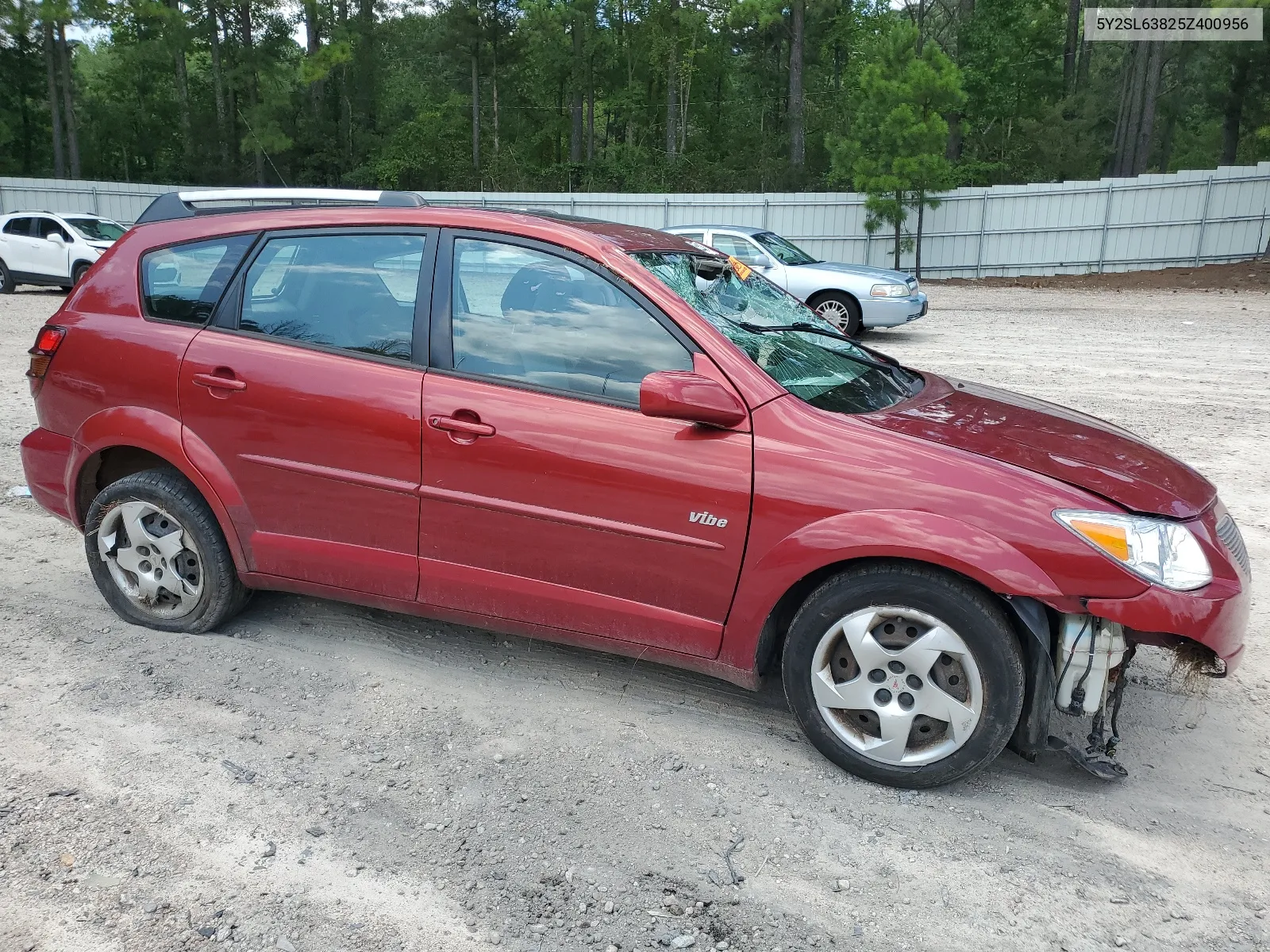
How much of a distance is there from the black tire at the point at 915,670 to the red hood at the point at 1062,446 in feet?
1.54

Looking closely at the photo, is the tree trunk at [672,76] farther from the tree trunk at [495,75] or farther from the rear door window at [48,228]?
the rear door window at [48,228]

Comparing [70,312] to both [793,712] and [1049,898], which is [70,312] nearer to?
[793,712]

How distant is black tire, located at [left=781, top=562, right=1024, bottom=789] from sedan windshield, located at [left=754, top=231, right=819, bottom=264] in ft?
39.1

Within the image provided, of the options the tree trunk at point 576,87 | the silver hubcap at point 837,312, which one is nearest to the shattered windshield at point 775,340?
the silver hubcap at point 837,312

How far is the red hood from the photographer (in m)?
3.07

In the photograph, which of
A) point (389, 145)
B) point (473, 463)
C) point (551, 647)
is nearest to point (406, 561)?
point (473, 463)

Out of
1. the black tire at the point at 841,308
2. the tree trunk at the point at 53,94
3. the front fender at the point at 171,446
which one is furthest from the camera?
the tree trunk at the point at 53,94

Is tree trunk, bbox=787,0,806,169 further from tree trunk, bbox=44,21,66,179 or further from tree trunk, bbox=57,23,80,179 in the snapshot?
tree trunk, bbox=44,21,66,179

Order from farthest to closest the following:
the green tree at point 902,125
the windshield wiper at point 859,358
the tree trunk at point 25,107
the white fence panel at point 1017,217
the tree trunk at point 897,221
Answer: the tree trunk at point 25,107 → the tree trunk at point 897,221 → the white fence panel at point 1017,217 → the green tree at point 902,125 → the windshield wiper at point 859,358

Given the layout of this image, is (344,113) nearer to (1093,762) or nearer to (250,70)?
(250,70)

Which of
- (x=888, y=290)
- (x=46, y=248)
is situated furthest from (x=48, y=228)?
(x=888, y=290)

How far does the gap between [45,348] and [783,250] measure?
11886 mm

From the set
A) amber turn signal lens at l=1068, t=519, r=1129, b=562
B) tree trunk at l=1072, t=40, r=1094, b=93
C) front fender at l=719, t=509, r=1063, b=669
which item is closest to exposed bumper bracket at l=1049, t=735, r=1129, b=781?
front fender at l=719, t=509, r=1063, b=669

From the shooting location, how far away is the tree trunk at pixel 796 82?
3678cm
